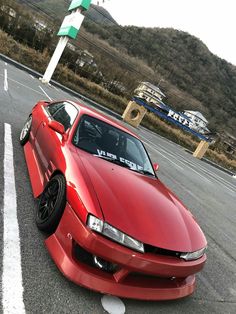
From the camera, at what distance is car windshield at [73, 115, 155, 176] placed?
449 cm

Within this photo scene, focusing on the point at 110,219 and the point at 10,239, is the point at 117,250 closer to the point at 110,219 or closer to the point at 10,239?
the point at 110,219

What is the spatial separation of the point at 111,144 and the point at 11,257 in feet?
6.85

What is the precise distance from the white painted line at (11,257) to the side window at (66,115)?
105cm

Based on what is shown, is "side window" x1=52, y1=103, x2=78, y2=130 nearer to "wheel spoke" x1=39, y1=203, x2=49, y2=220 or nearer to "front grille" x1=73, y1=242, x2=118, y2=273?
"wheel spoke" x1=39, y1=203, x2=49, y2=220

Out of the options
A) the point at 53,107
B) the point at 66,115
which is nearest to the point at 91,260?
the point at 66,115

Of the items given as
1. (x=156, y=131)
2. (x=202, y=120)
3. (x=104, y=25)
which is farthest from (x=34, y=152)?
(x=104, y=25)

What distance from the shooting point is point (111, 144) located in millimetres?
4766

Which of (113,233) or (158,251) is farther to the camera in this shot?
(158,251)

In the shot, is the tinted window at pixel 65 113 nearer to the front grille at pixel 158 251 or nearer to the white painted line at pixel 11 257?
the white painted line at pixel 11 257

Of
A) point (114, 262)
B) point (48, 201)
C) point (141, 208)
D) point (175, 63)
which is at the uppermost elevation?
point (175, 63)

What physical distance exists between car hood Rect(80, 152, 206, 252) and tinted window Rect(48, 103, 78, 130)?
84 cm

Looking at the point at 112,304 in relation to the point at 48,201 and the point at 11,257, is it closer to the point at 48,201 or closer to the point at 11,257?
the point at 11,257

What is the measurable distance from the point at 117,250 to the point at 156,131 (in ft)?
85.9

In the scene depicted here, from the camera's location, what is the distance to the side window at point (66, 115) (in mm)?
4877
